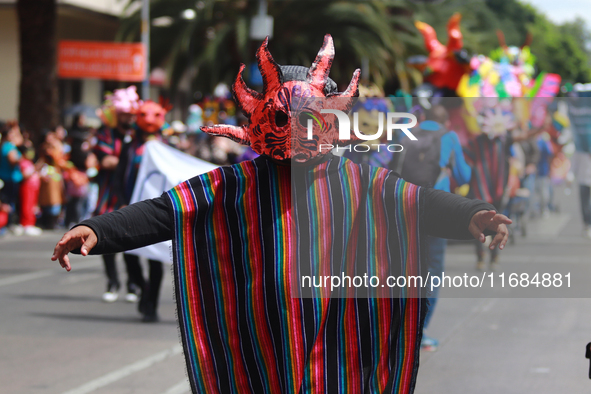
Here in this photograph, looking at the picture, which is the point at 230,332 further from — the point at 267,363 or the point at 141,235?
the point at 141,235

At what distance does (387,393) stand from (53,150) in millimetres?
12128

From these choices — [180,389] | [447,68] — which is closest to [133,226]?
[180,389]

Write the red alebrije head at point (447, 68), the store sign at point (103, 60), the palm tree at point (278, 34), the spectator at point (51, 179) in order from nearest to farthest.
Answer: the red alebrije head at point (447, 68) < the spectator at point (51, 179) < the store sign at point (103, 60) < the palm tree at point (278, 34)

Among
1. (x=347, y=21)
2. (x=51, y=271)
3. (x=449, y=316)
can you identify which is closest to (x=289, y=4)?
(x=347, y=21)

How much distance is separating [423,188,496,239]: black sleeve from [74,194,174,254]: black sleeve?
2.86 feet

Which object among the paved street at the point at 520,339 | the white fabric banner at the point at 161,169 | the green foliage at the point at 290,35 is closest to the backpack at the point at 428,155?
the paved street at the point at 520,339

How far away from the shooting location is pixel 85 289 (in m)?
8.95

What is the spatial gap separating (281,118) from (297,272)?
520 mm

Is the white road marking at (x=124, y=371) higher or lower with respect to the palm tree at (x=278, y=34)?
lower

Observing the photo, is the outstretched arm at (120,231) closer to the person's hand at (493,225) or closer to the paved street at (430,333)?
the person's hand at (493,225)

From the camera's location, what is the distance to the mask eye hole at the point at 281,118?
2.91 metres

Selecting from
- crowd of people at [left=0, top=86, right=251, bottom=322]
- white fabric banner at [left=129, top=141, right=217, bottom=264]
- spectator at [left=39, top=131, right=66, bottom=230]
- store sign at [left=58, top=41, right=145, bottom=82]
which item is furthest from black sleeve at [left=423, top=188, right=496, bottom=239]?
store sign at [left=58, top=41, right=145, bottom=82]

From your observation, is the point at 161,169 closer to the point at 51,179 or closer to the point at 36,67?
the point at 51,179

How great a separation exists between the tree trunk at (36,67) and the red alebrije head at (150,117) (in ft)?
31.4
